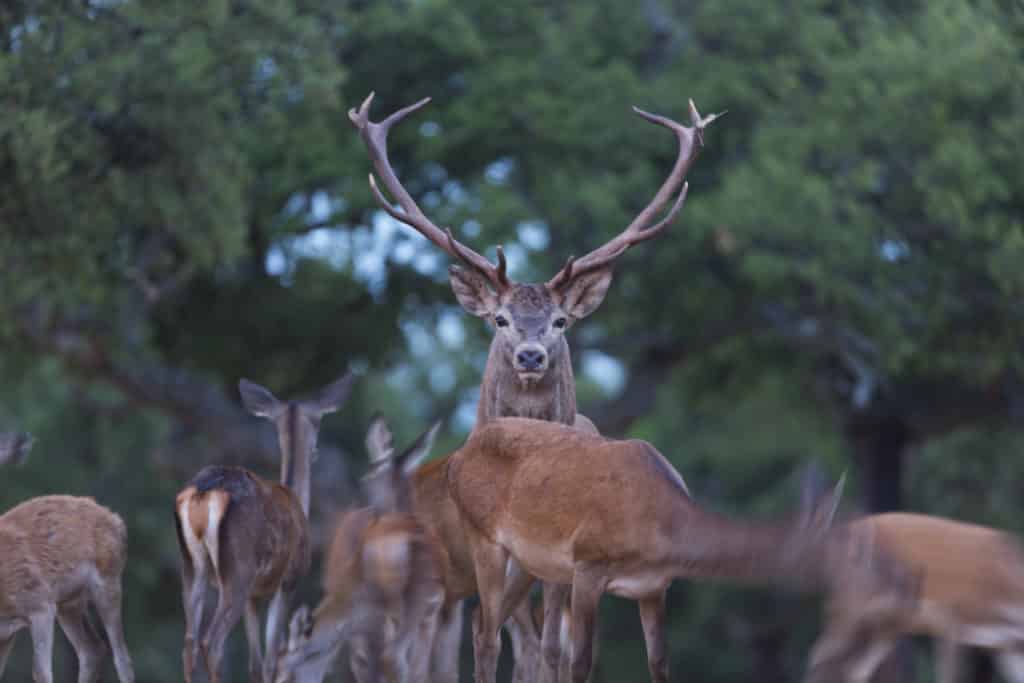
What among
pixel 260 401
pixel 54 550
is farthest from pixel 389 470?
pixel 260 401

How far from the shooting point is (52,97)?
14.3 meters

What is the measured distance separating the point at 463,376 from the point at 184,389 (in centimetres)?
1289

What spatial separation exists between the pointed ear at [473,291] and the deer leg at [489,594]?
2001mm

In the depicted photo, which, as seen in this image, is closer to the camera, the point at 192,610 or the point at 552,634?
the point at 552,634

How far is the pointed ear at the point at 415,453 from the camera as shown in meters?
9.41

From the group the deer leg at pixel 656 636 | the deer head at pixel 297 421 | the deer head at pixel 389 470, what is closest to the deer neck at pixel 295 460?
the deer head at pixel 297 421

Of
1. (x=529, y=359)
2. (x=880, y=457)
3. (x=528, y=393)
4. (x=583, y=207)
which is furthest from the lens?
(x=880, y=457)

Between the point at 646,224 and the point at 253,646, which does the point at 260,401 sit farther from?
the point at 646,224

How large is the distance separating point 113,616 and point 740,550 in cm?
363

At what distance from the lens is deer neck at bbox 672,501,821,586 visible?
696 cm

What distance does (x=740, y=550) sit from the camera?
712 cm

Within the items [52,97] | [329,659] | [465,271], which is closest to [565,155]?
[52,97]

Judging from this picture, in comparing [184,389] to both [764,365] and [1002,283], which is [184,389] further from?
[1002,283]

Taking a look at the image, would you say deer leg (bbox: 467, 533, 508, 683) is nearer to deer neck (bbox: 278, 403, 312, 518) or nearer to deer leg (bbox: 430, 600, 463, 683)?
deer leg (bbox: 430, 600, 463, 683)
